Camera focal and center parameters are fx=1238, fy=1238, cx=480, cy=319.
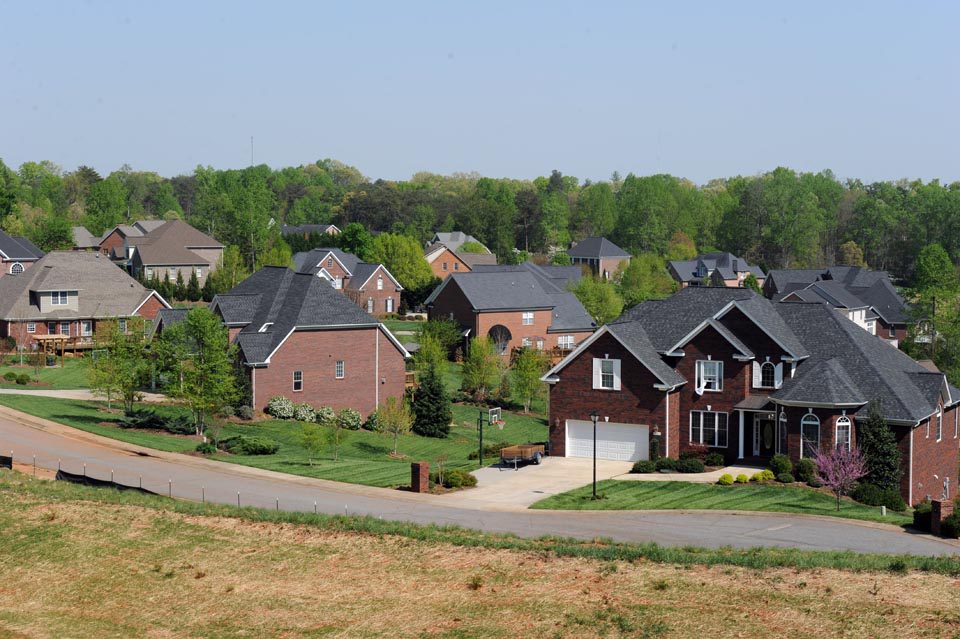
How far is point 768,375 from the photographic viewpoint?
174ft

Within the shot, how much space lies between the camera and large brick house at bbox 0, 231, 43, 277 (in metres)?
104

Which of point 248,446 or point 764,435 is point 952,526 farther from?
point 248,446

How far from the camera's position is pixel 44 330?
82125 millimetres

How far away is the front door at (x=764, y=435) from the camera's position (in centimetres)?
5181

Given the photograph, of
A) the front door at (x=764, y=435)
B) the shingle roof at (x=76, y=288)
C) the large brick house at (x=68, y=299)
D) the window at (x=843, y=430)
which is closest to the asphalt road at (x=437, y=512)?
the window at (x=843, y=430)

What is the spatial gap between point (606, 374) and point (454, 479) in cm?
1056

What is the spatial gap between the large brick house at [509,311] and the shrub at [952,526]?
173 feet

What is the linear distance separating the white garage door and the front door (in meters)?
4.55

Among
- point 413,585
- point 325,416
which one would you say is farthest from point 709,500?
point 325,416

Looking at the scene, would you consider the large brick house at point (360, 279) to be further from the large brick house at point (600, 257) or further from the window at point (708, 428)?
the window at point (708, 428)

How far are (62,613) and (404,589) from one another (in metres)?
8.70

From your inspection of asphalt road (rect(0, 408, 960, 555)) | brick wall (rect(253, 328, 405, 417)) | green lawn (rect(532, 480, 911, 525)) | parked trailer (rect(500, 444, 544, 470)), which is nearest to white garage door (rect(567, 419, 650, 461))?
parked trailer (rect(500, 444, 544, 470))

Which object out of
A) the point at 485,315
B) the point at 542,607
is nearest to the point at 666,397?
the point at 542,607

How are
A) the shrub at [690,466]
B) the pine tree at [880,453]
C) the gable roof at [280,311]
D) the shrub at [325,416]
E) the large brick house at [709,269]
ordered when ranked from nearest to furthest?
the pine tree at [880,453]
the shrub at [690,466]
the shrub at [325,416]
the gable roof at [280,311]
the large brick house at [709,269]
